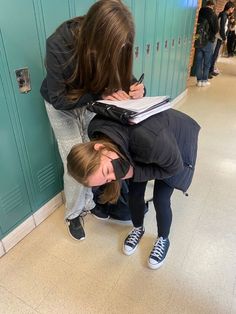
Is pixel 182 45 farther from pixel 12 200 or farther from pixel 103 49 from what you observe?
pixel 12 200

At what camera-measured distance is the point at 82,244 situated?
1645 mm

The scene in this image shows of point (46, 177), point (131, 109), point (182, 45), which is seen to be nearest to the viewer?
point (131, 109)

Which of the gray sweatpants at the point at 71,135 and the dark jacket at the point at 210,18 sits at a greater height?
the dark jacket at the point at 210,18

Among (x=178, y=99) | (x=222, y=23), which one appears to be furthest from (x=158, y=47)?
(x=222, y=23)

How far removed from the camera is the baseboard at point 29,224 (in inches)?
61.4

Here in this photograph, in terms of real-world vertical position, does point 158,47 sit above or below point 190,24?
below

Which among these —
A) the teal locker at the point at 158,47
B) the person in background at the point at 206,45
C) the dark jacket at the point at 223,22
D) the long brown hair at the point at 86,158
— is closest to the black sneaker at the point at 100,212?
the long brown hair at the point at 86,158

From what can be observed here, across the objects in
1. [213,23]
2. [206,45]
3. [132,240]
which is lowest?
[132,240]

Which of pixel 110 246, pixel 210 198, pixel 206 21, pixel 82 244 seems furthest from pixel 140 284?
pixel 206 21

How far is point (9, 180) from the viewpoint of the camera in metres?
1.47

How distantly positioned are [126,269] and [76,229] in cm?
42

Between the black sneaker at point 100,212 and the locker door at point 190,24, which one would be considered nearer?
the black sneaker at point 100,212

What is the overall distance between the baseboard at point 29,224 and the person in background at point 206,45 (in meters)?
4.27

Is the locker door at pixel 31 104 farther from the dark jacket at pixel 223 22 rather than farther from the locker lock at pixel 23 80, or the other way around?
the dark jacket at pixel 223 22
